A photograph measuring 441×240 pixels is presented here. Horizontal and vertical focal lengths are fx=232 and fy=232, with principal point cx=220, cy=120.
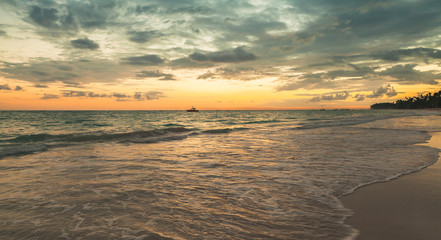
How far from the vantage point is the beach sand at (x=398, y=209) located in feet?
13.0

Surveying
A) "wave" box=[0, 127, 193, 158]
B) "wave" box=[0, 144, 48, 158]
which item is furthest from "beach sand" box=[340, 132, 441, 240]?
"wave" box=[0, 144, 48, 158]

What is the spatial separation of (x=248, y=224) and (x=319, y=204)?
6.84 feet

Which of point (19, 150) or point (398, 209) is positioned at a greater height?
point (398, 209)

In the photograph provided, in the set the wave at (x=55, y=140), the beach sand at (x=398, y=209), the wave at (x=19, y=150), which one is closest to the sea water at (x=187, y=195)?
the beach sand at (x=398, y=209)

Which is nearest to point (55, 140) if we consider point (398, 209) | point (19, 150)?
point (19, 150)

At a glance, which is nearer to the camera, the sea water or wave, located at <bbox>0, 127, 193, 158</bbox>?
the sea water

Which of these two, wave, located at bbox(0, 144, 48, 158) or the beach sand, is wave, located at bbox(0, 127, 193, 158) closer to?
wave, located at bbox(0, 144, 48, 158)

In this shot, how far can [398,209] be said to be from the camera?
4.93 meters

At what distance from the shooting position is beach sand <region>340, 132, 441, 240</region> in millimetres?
3961

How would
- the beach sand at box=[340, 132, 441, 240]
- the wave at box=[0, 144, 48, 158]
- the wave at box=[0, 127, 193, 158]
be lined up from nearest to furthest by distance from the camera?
the beach sand at box=[340, 132, 441, 240], the wave at box=[0, 144, 48, 158], the wave at box=[0, 127, 193, 158]

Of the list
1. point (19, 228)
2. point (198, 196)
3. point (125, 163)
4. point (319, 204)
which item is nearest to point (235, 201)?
point (198, 196)

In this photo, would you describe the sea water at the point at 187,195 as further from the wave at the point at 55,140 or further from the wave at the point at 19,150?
the wave at the point at 55,140

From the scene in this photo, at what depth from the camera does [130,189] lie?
21.6 feet

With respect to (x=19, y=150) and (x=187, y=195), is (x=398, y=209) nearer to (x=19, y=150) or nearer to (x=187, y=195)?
(x=187, y=195)
